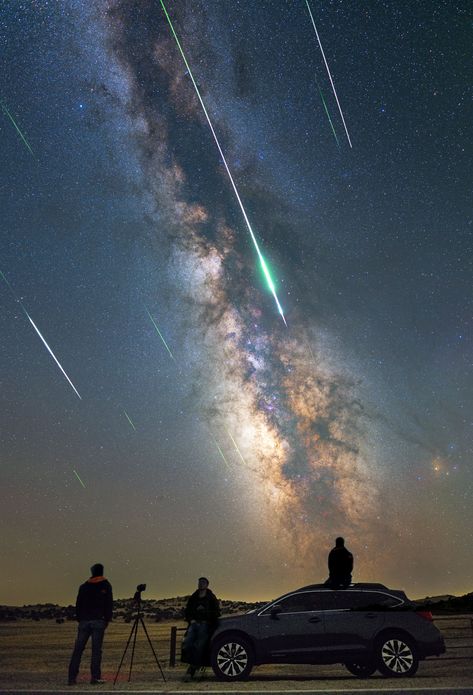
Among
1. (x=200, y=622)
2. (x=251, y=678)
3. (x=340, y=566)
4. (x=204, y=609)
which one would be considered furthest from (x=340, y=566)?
(x=200, y=622)

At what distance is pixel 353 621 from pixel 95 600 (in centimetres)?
449

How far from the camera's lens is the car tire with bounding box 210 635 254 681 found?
11.6m

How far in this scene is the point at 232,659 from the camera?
11.7m

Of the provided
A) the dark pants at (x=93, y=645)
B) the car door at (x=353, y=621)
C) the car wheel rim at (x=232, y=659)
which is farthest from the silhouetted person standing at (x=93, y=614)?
the car door at (x=353, y=621)

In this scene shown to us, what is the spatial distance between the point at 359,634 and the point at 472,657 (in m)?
7.89

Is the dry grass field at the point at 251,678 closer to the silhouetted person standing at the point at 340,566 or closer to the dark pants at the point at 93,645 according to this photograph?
the dark pants at the point at 93,645

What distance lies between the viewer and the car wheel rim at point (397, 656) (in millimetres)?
11539

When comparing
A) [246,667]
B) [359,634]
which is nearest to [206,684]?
[246,667]

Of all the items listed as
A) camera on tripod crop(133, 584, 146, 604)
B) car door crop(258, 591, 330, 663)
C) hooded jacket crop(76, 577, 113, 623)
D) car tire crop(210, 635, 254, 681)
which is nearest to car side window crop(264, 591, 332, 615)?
car door crop(258, 591, 330, 663)

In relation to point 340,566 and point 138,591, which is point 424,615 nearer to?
point 340,566

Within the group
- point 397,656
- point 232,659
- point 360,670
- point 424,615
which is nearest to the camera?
point 397,656

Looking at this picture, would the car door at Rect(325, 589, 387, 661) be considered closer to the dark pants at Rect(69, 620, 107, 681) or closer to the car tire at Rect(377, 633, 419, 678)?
the car tire at Rect(377, 633, 419, 678)

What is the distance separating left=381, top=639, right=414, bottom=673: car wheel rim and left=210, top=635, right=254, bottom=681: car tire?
2.33m

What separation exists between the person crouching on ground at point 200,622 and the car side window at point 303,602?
3.22ft
